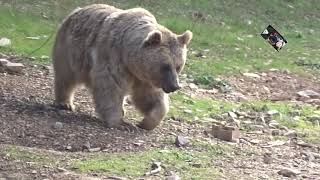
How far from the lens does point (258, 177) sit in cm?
696

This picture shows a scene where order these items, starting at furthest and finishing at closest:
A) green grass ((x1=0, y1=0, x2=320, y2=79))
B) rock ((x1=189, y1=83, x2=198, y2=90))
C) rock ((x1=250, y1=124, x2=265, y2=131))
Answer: green grass ((x1=0, y1=0, x2=320, y2=79)) → rock ((x1=189, y1=83, x2=198, y2=90)) → rock ((x1=250, y1=124, x2=265, y2=131))

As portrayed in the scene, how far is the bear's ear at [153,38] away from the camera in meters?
8.06

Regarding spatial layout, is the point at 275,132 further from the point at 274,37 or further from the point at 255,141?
the point at 274,37

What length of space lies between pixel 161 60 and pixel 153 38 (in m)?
0.25

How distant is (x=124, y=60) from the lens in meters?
8.32

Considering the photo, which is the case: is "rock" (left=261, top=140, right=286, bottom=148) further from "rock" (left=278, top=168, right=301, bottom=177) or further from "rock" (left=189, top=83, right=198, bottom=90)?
"rock" (left=189, top=83, right=198, bottom=90)

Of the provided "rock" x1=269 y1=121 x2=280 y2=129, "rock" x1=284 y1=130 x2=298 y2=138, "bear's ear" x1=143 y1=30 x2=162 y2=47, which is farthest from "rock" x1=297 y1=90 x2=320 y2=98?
"bear's ear" x1=143 y1=30 x2=162 y2=47

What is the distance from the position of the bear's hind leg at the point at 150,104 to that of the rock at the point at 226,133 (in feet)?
1.95

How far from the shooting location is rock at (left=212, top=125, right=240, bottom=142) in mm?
8375

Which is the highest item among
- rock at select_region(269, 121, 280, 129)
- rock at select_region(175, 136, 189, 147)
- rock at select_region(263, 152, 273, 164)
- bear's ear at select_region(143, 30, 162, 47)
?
bear's ear at select_region(143, 30, 162, 47)

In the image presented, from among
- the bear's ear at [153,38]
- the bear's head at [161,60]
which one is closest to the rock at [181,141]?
the bear's head at [161,60]

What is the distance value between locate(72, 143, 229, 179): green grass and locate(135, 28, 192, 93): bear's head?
89 cm

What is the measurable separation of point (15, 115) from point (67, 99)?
0.99 metres

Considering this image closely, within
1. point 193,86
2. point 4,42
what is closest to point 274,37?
point 193,86
